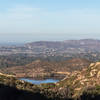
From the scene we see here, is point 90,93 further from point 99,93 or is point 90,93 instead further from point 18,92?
point 18,92

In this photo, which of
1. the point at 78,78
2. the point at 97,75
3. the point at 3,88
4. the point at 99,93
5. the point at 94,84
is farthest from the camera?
the point at 78,78

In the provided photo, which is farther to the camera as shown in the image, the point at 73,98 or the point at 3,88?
the point at 73,98

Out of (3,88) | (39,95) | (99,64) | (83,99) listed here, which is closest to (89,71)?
(99,64)

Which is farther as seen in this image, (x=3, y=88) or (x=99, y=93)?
(x=99, y=93)

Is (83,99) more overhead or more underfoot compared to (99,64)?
more underfoot

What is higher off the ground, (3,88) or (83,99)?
(3,88)

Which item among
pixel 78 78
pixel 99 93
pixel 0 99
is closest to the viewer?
pixel 0 99

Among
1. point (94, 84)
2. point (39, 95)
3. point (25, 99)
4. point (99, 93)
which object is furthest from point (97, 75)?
point (25, 99)

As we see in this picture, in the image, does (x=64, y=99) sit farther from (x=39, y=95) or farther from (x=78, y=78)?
(x=78, y=78)

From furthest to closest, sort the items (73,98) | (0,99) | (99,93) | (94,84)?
(94,84), (99,93), (73,98), (0,99)
